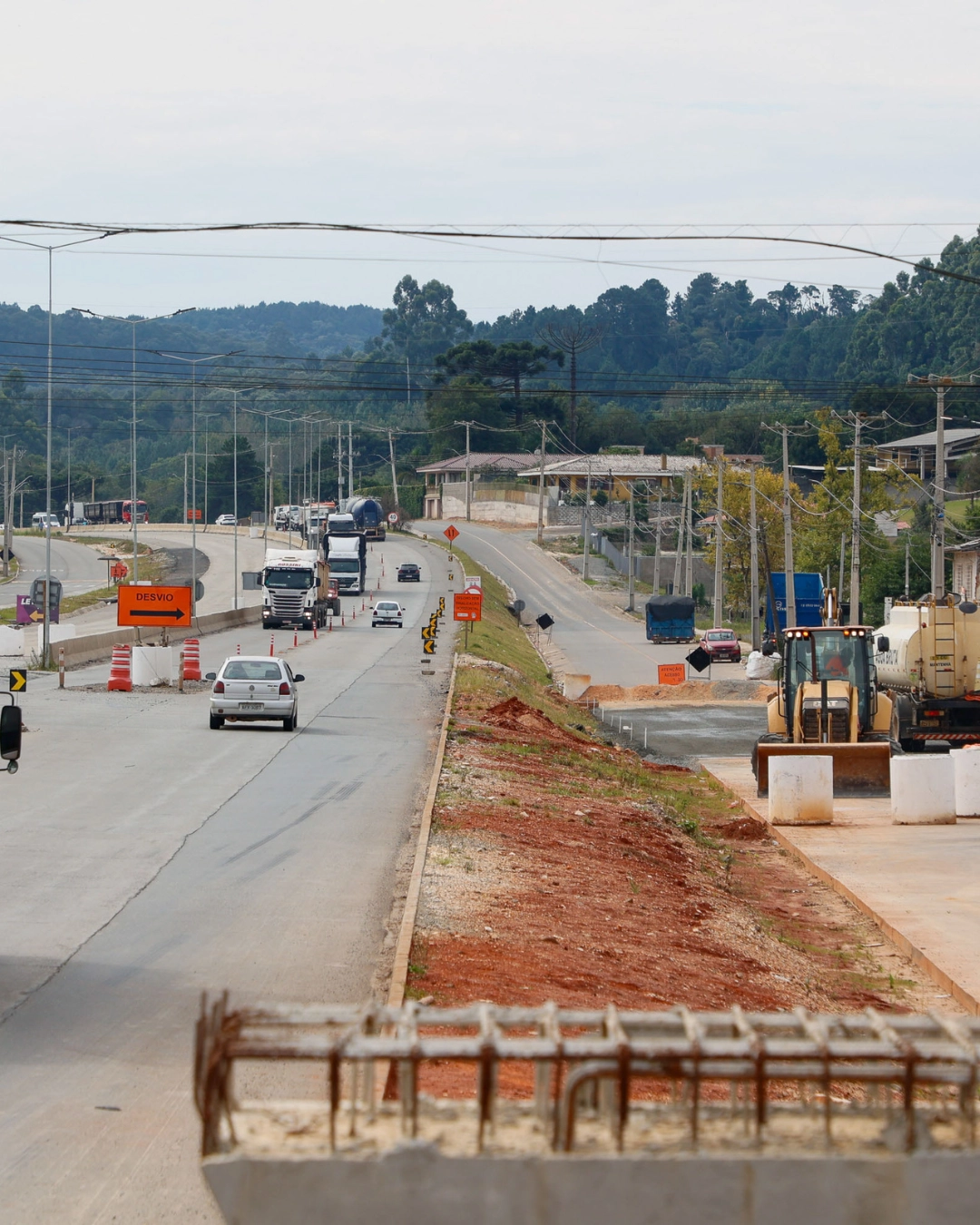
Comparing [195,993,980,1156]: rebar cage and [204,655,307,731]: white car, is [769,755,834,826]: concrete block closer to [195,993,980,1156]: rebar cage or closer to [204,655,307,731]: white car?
[204,655,307,731]: white car

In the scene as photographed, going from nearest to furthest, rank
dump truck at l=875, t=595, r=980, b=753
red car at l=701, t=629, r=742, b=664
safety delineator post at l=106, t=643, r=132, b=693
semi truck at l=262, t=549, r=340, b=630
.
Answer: dump truck at l=875, t=595, r=980, b=753
safety delineator post at l=106, t=643, r=132, b=693
semi truck at l=262, t=549, r=340, b=630
red car at l=701, t=629, r=742, b=664

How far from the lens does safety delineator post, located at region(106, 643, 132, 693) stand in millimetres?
39500

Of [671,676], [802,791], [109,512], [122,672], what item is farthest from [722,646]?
[109,512]

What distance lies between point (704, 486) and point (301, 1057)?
111 meters

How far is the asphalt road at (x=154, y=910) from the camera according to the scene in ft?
25.3

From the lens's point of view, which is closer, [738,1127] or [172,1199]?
[738,1127]

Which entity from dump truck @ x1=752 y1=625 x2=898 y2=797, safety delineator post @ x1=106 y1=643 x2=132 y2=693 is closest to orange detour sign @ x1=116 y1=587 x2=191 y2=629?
safety delineator post @ x1=106 y1=643 x2=132 y2=693

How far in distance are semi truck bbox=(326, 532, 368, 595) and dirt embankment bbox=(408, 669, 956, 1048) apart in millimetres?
62490

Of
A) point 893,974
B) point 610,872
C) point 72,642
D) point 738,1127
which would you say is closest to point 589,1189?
point 738,1127

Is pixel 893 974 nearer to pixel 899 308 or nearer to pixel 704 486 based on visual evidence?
pixel 704 486

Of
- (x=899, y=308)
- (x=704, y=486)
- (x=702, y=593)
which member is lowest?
(x=702, y=593)

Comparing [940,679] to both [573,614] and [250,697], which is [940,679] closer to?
[250,697]

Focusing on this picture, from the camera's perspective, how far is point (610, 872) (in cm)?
1862

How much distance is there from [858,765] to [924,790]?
3.92 m
